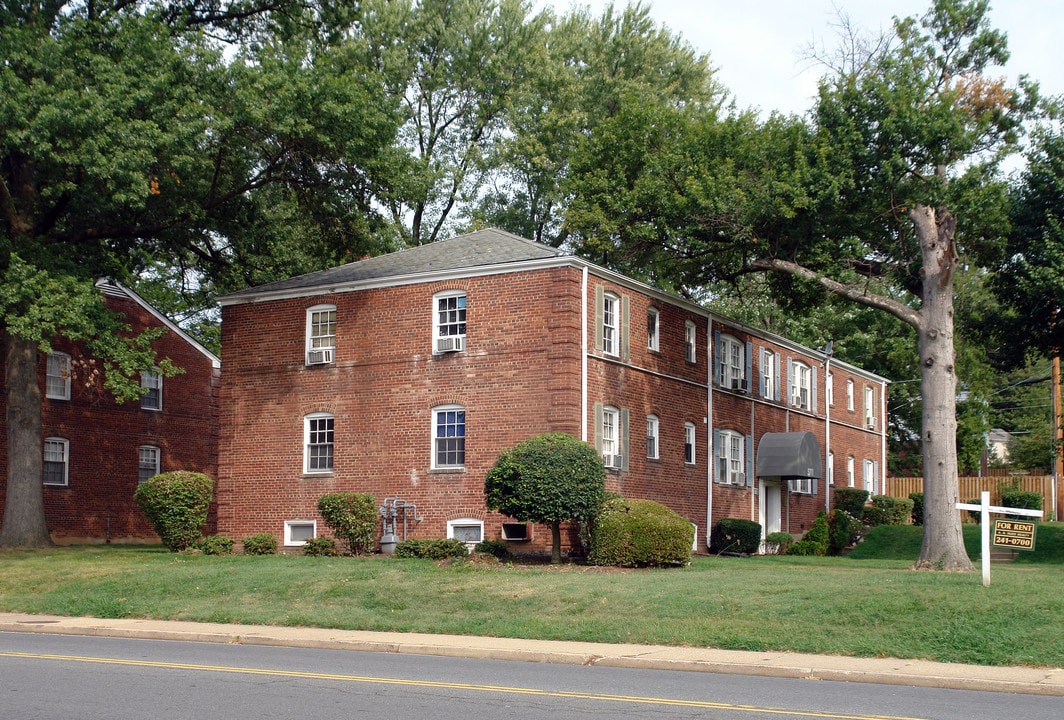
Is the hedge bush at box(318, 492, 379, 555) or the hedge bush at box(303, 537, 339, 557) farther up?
the hedge bush at box(318, 492, 379, 555)

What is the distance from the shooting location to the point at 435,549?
26703 millimetres

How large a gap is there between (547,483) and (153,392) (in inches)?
893

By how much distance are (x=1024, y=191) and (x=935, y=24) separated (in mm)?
6532

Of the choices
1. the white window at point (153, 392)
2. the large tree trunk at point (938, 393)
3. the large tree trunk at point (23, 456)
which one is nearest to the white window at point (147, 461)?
the white window at point (153, 392)

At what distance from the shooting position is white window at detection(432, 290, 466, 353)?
30328 mm

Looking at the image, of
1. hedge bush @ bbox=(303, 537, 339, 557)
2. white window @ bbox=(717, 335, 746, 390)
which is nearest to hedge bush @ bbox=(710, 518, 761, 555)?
white window @ bbox=(717, 335, 746, 390)

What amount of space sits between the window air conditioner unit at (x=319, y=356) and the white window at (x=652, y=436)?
899cm

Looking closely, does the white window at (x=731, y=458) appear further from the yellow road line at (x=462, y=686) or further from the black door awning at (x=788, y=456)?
the yellow road line at (x=462, y=686)

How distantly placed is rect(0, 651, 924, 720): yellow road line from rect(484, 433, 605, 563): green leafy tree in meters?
12.0

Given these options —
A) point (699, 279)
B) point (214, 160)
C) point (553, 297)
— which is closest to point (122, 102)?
point (214, 160)

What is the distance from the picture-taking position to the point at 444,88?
169ft

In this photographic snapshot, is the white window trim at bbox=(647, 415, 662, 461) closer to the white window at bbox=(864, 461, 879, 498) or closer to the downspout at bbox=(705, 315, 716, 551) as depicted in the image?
the downspout at bbox=(705, 315, 716, 551)

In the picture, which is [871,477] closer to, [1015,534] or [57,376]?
[57,376]

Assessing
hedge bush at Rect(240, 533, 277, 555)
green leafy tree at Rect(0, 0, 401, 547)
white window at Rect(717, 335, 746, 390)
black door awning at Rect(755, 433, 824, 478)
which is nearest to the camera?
green leafy tree at Rect(0, 0, 401, 547)
